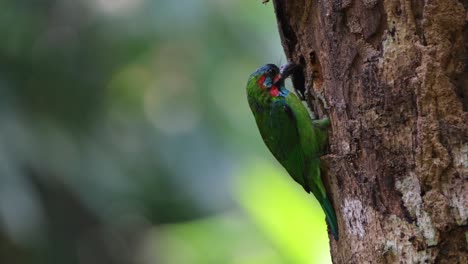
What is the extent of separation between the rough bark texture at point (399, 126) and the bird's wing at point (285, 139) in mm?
541

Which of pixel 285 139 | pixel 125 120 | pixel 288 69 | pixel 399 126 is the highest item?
→ pixel 288 69

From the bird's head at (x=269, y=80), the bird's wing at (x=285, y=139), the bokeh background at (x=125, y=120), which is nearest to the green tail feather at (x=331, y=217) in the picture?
the bird's wing at (x=285, y=139)

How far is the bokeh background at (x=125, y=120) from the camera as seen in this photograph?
7.11 metres

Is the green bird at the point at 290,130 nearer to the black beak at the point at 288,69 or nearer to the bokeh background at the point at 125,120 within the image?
the black beak at the point at 288,69

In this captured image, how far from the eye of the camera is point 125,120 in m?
7.57

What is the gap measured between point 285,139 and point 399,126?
100cm

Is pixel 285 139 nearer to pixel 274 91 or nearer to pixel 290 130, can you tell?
pixel 290 130

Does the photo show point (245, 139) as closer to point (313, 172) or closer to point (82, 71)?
point (82, 71)

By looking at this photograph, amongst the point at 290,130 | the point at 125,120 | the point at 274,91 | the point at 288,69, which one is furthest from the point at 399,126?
the point at 125,120

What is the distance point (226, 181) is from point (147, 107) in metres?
1.27

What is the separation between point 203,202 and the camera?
716 cm

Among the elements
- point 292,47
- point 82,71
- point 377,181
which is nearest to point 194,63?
point 82,71

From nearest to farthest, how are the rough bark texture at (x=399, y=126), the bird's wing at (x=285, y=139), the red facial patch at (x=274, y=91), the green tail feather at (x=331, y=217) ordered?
the rough bark texture at (x=399, y=126)
the green tail feather at (x=331, y=217)
the bird's wing at (x=285, y=139)
the red facial patch at (x=274, y=91)

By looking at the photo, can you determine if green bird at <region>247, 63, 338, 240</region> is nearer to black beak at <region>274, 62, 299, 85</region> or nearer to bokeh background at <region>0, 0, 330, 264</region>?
black beak at <region>274, 62, 299, 85</region>
